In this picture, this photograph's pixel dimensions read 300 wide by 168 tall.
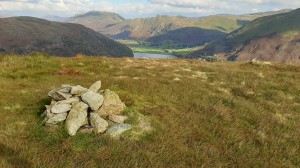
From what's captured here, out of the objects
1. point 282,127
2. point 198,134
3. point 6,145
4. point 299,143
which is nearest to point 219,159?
point 198,134

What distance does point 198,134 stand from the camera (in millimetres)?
13008

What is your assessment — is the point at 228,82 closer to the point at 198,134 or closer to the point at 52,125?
the point at 198,134

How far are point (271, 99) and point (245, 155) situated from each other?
408 inches

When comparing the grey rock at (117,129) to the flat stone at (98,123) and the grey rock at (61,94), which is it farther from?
the grey rock at (61,94)

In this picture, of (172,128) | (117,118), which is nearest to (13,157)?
(117,118)

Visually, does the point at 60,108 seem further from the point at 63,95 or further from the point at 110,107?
the point at 110,107

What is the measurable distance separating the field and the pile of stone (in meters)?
0.50

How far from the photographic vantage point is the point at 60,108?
42.4 ft

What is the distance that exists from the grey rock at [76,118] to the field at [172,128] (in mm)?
382

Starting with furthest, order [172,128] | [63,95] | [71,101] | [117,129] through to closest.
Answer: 1. [63,95]
2. [71,101]
3. [172,128]
4. [117,129]

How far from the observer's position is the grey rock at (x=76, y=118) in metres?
11.7

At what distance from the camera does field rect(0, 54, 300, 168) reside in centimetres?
991

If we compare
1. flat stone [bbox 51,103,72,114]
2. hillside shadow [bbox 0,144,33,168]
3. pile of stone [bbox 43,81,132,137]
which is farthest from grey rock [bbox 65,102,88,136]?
hillside shadow [bbox 0,144,33,168]

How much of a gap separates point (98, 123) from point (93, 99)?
62.9 inches
